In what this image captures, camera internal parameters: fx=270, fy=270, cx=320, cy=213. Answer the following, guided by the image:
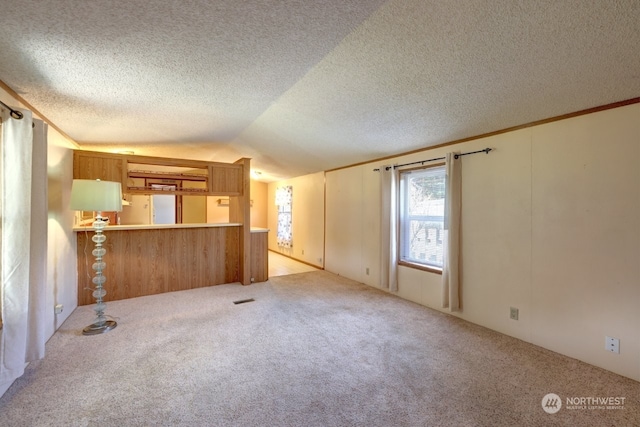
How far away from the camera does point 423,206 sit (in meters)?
3.77

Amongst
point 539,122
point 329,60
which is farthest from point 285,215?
point 539,122

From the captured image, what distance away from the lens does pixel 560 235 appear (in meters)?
2.41

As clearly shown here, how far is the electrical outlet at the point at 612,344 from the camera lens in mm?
2100

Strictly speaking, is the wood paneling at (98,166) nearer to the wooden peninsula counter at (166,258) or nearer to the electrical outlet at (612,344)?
the wooden peninsula counter at (166,258)

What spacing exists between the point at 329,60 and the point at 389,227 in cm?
252

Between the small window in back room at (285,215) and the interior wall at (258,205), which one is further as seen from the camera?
the interior wall at (258,205)

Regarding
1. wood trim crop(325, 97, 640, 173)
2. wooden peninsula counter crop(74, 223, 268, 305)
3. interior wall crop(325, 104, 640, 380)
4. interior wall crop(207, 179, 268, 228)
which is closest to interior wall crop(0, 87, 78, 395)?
wooden peninsula counter crop(74, 223, 268, 305)

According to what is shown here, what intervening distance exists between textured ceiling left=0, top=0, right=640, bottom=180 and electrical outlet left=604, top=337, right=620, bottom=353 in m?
1.88

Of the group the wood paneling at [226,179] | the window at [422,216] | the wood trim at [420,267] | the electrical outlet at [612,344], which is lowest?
the electrical outlet at [612,344]

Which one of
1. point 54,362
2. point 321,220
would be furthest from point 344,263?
point 54,362

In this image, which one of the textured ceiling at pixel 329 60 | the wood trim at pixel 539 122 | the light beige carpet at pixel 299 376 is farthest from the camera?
the wood trim at pixel 539 122

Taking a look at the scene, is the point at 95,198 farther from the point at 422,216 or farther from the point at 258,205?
the point at 258,205

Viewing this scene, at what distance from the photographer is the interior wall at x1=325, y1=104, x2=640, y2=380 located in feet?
6.79

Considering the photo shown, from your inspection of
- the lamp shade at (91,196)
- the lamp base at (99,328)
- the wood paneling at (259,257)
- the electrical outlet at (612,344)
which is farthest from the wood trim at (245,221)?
the electrical outlet at (612,344)
